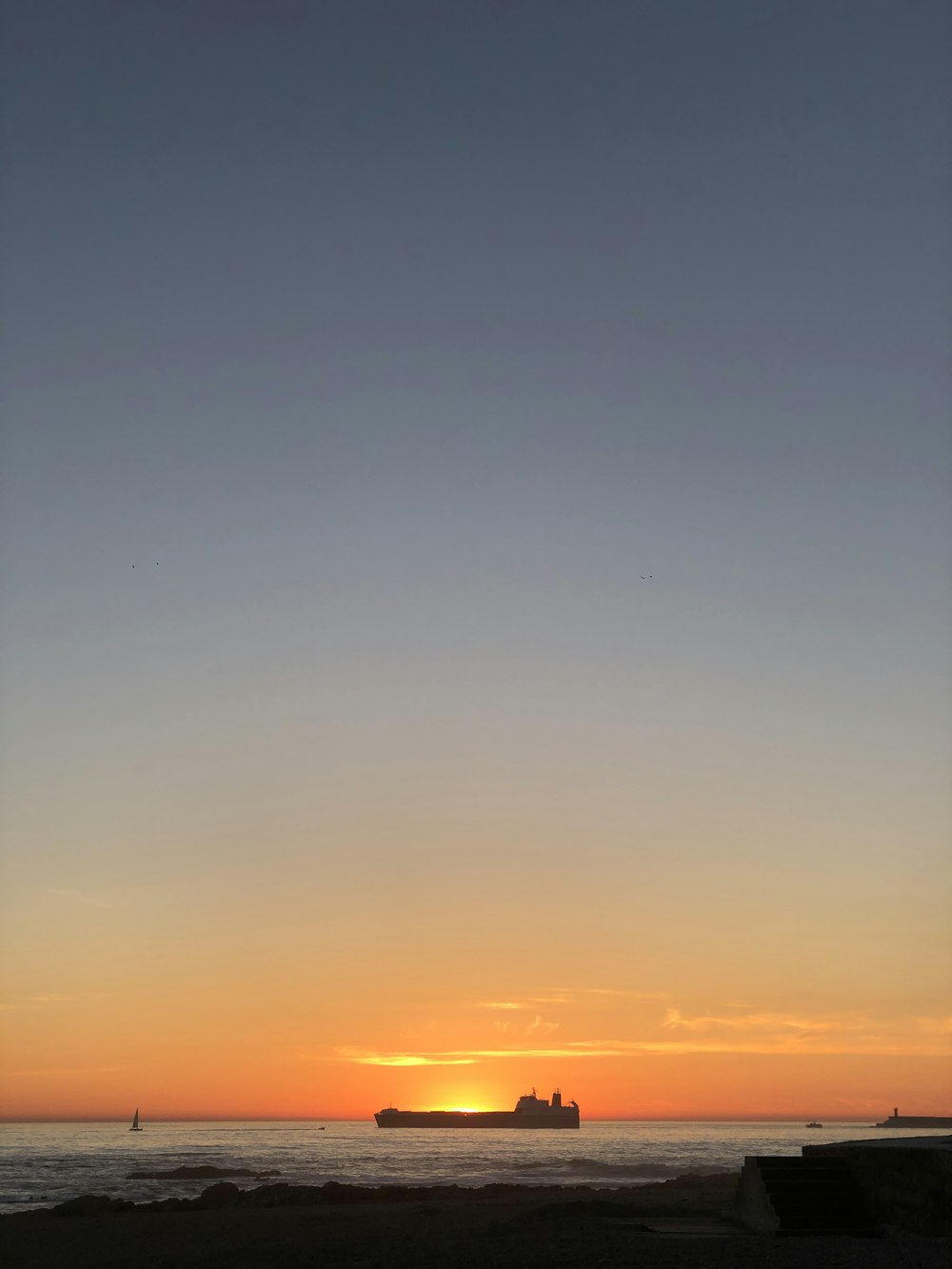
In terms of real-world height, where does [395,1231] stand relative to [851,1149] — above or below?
below

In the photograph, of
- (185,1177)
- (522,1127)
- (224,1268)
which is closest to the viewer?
(224,1268)

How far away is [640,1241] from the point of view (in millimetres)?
14555

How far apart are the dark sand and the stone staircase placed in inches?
23.6

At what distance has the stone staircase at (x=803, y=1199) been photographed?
45.7 feet

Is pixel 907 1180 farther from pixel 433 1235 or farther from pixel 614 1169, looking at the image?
pixel 614 1169

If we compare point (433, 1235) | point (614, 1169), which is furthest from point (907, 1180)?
point (614, 1169)

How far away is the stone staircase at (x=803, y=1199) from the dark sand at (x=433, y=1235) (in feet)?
1.96

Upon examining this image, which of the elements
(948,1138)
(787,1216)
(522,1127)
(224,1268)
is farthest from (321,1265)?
(522,1127)

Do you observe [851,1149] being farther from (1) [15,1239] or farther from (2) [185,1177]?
(2) [185,1177]

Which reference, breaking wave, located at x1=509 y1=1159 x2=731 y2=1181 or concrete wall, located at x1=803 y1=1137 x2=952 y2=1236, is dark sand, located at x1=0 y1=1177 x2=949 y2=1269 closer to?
concrete wall, located at x1=803 y1=1137 x2=952 y2=1236

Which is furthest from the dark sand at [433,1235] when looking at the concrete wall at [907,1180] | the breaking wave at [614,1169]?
the breaking wave at [614,1169]

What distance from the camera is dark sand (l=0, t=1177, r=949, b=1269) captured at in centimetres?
1273

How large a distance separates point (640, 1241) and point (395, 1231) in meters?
6.32

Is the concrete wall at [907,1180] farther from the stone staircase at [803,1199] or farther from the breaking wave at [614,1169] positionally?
the breaking wave at [614,1169]
